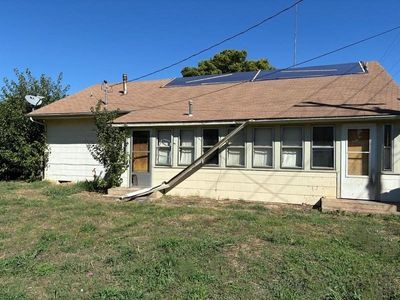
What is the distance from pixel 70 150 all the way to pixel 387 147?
11.8 m

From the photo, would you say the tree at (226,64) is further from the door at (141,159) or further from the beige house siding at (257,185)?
the beige house siding at (257,185)

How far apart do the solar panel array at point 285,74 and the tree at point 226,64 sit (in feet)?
55.5

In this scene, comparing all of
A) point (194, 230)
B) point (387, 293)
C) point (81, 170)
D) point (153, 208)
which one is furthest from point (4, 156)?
point (387, 293)

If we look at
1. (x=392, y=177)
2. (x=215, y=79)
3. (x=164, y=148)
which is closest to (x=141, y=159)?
(x=164, y=148)

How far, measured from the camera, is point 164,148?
13898 mm

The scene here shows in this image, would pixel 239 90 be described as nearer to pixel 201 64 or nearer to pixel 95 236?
pixel 95 236

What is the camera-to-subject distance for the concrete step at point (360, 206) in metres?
10.3

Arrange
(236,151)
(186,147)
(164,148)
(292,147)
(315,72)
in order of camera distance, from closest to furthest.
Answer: (292,147), (236,151), (186,147), (164,148), (315,72)

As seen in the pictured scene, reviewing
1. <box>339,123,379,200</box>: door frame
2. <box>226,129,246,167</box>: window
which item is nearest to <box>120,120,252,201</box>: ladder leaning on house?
<box>226,129,246,167</box>: window

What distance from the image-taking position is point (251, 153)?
12578 mm

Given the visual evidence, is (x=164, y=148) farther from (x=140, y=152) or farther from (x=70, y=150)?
(x=70, y=150)

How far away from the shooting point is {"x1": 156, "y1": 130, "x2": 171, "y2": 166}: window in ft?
45.3

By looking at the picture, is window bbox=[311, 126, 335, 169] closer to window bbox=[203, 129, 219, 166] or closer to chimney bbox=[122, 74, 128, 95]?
window bbox=[203, 129, 219, 166]

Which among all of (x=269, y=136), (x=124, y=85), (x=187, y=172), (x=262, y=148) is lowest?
(x=187, y=172)
